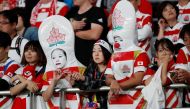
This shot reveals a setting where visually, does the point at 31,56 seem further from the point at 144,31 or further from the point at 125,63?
the point at 125,63

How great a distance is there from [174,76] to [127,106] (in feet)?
2.18

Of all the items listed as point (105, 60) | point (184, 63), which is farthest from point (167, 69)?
point (105, 60)

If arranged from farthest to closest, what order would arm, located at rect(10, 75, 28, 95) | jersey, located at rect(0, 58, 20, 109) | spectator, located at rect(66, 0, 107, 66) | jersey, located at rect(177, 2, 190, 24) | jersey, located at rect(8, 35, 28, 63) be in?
1. jersey, located at rect(177, 2, 190, 24)
2. jersey, located at rect(8, 35, 28, 63)
3. spectator, located at rect(66, 0, 107, 66)
4. jersey, located at rect(0, 58, 20, 109)
5. arm, located at rect(10, 75, 28, 95)

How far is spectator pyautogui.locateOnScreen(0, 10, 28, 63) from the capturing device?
1127 cm

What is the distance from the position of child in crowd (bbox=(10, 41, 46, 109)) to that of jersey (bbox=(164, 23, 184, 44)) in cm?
176

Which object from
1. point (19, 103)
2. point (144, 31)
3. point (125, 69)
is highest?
point (144, 31)

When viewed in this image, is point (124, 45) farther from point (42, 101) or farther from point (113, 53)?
point (42, 101)

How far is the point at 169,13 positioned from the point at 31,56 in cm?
203

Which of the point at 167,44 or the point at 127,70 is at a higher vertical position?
the point at 167,44

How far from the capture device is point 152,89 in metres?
9.13

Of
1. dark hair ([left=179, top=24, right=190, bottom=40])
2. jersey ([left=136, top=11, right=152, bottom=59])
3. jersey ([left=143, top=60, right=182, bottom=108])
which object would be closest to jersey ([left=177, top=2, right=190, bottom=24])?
jersey ([left=136, top=11, right=152, bottom=59])

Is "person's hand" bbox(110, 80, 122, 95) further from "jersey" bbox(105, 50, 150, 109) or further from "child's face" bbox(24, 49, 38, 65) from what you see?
"child's face" bbox(24, 49, 38, 65)

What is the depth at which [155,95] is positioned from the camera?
9.12 meters

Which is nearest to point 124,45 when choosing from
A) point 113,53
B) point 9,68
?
point 113,53
